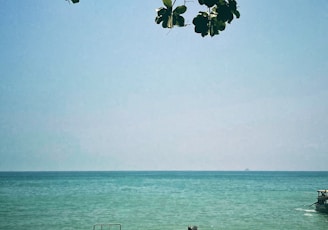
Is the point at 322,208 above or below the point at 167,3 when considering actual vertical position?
below

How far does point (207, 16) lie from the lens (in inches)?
105

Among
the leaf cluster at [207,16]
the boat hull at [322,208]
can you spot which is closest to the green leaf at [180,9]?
the leaf cluster at [207,16]

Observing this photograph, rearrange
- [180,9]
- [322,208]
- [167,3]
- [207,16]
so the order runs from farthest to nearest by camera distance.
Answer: [322,208], [207,16], [180,9], [167,3]

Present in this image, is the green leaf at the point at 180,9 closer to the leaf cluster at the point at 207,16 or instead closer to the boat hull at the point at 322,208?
the leaf cluster at the point at 207,16

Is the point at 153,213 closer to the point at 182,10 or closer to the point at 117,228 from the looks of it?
A: the point at 117,228

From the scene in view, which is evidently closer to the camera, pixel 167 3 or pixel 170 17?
pixel 167 3

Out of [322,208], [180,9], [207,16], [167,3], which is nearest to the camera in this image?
[167,3]

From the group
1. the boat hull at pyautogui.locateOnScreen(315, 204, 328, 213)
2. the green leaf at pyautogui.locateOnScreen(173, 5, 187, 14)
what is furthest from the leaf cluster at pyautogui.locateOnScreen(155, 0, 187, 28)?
the boat hull at pyautogui.locateOnScreen(315, 204, 328, 213)

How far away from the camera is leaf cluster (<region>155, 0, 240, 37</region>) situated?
2.56m

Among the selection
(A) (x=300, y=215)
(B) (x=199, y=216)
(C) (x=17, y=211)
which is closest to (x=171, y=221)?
(B) (x=199, y=216)

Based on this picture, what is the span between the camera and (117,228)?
22.4 metres

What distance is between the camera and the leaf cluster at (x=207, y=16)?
2562mm

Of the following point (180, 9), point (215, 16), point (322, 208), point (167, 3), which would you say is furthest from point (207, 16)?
point (322, 208)

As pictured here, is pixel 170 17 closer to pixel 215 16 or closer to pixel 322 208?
pixel 215 16
